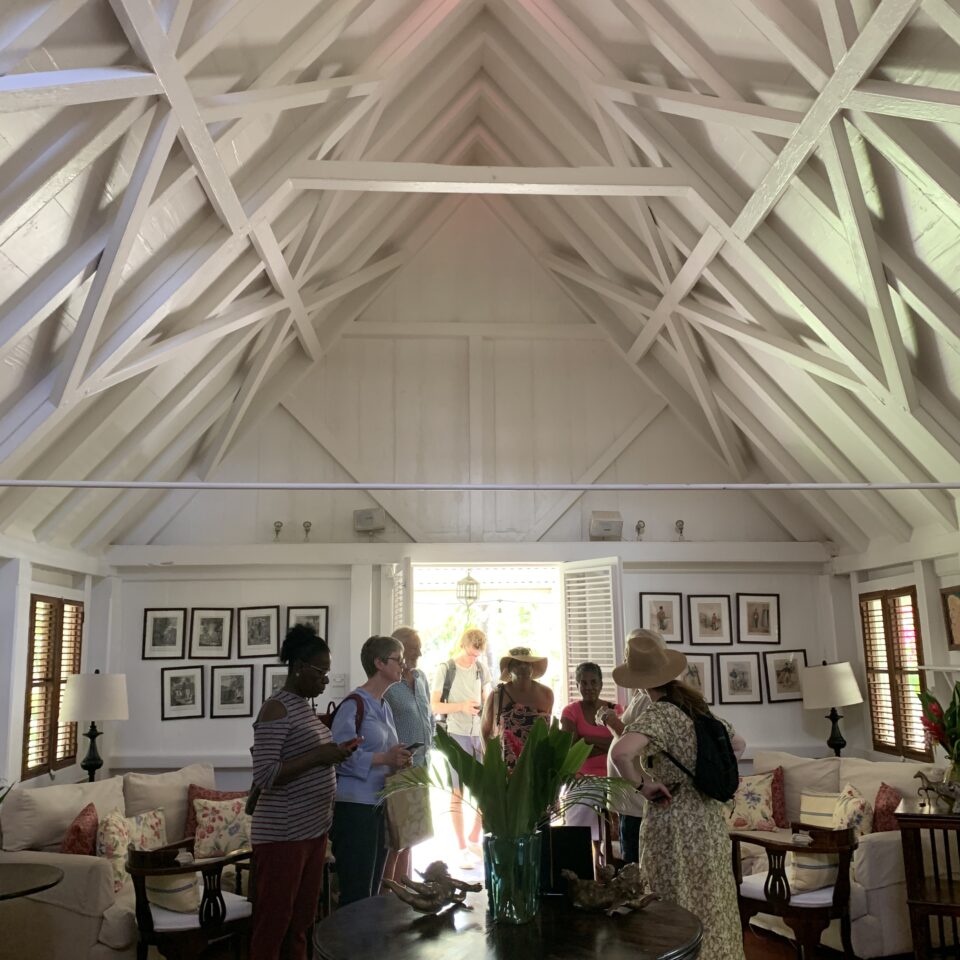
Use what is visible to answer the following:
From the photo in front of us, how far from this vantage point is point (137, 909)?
15.2 ft

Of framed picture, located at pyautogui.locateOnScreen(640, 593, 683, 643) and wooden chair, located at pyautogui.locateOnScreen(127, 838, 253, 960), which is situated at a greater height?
framed picture, located at pyautogui.locateOnScreen(640, 593, 683, 643)

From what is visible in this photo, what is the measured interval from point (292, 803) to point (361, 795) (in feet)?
1.60

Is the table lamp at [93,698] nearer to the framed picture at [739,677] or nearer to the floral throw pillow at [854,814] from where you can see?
the floral throw pillow at [854,814]

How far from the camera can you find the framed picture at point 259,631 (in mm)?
7949

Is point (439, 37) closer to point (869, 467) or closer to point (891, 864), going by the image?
point (869, 467)

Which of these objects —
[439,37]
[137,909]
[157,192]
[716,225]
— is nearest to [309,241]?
[439,37]

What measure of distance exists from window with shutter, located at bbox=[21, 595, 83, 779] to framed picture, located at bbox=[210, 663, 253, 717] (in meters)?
1.04

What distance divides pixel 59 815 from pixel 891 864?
14.6ft

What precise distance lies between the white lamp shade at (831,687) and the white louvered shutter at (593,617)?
142 centimetres

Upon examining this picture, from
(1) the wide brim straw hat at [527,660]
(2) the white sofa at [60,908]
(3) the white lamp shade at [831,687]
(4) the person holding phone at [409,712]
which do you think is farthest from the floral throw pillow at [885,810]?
(2) the white sofa at [60,908]

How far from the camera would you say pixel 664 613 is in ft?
26.8

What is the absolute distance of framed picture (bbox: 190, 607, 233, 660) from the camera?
793 cm

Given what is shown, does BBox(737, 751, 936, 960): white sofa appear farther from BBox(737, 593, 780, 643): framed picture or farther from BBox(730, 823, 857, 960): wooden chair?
BBox(737, 593, 780, 643): framed picture

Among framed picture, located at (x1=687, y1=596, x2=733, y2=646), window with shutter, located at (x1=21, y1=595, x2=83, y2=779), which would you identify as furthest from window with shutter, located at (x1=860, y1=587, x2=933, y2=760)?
window with shutter, located at (x1=21, y1=595, x2=83, y2=779)
